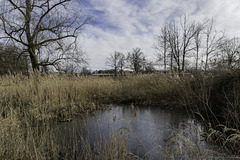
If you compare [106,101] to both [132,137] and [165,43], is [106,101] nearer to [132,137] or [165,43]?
[132,137]

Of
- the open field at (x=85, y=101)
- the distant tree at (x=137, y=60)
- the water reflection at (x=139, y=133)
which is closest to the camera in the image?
the open field at (x=85, y=101)

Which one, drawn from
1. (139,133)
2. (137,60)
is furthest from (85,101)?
(137,60)

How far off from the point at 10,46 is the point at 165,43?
56.4 feet

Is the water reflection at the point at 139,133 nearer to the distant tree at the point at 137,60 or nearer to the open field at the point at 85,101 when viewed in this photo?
the open field at the point at 85,101

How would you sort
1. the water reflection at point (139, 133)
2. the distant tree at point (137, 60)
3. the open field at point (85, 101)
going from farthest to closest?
the distant tree at point (137, 60), the water reflection at point (139, 133), the open field at point (85, 101)

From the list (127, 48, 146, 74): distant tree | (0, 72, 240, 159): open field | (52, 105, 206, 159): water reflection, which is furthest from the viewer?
(127, 48, 146, 74): distant tree

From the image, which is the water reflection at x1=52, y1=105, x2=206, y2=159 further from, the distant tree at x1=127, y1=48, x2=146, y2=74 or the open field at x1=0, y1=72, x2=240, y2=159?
the distant tree at x1=127, y1=48, x2=146, y2=74

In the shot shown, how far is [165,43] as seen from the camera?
Result: 773 inches

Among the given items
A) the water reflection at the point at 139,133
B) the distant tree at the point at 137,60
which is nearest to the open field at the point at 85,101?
the water reflection at the point at 139,133

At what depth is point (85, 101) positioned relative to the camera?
6332 mm

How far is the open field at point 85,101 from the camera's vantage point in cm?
225

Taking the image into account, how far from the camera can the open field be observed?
2.25 m

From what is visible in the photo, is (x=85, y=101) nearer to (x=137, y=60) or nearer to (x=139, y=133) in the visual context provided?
(x=139, y=133)

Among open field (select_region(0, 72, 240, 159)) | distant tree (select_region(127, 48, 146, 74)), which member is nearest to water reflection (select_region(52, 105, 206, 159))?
open field (select_region(0, 72, 240, 159))
